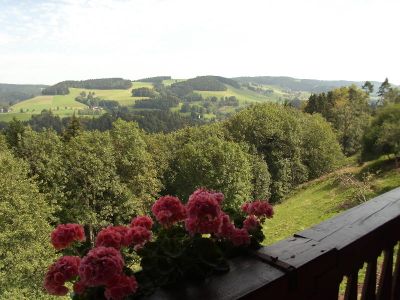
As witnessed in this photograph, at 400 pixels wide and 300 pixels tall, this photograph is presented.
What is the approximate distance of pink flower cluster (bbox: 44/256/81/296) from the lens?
5.30 feet

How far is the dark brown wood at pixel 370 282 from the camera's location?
2.38 metres

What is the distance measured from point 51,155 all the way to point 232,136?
2303 cm

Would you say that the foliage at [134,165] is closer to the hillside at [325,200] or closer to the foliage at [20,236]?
the foliage at [20,236]

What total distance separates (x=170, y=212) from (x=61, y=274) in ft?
2.11

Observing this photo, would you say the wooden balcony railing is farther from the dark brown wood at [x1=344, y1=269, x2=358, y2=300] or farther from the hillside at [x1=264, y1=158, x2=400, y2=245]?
the hillside at [x1=264, y1=158, x2=400, y2=245]

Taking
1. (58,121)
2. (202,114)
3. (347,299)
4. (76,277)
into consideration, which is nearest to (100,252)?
(76,277)

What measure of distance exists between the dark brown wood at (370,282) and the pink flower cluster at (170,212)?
1.30m

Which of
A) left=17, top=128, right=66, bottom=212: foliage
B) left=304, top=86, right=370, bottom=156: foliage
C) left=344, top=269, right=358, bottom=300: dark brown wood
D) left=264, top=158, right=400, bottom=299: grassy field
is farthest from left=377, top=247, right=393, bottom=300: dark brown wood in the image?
left=304, top=86, right=370, bottom=156: foliage

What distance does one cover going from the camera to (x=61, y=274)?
5.30 ft

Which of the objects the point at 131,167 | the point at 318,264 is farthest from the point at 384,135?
the point at 318,264

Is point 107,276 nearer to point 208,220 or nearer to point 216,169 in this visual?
point 208,220

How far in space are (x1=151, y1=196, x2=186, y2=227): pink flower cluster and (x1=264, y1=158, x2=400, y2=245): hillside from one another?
1971cm

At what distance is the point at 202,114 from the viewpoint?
156 meters

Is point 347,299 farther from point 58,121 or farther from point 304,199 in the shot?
point 58,121
